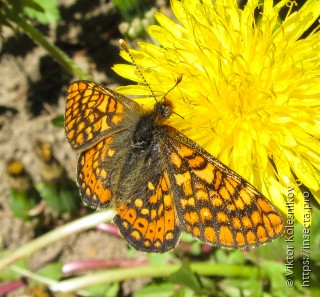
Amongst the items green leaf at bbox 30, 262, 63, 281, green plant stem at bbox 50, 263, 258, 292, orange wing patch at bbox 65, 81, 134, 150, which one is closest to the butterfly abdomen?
orange wing patch at bbox 65, 81, 134, 150

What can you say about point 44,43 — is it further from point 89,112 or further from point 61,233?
point 61,233

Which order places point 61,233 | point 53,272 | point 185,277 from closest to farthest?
point 185,277
point 61,233
point 53,272

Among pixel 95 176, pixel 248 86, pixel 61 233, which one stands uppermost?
pixel 95 176

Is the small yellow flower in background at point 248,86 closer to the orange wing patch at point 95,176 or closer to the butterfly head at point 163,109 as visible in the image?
the butterfly head at point 163,109

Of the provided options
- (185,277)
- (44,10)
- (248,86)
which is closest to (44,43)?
(44,10)

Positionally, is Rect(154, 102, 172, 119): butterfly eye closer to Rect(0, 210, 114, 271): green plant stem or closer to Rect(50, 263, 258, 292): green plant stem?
Rect(0, 210, 114, 271): green plant stem

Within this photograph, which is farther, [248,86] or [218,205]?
[248,86]

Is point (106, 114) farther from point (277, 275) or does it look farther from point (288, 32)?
point (277, 275)
